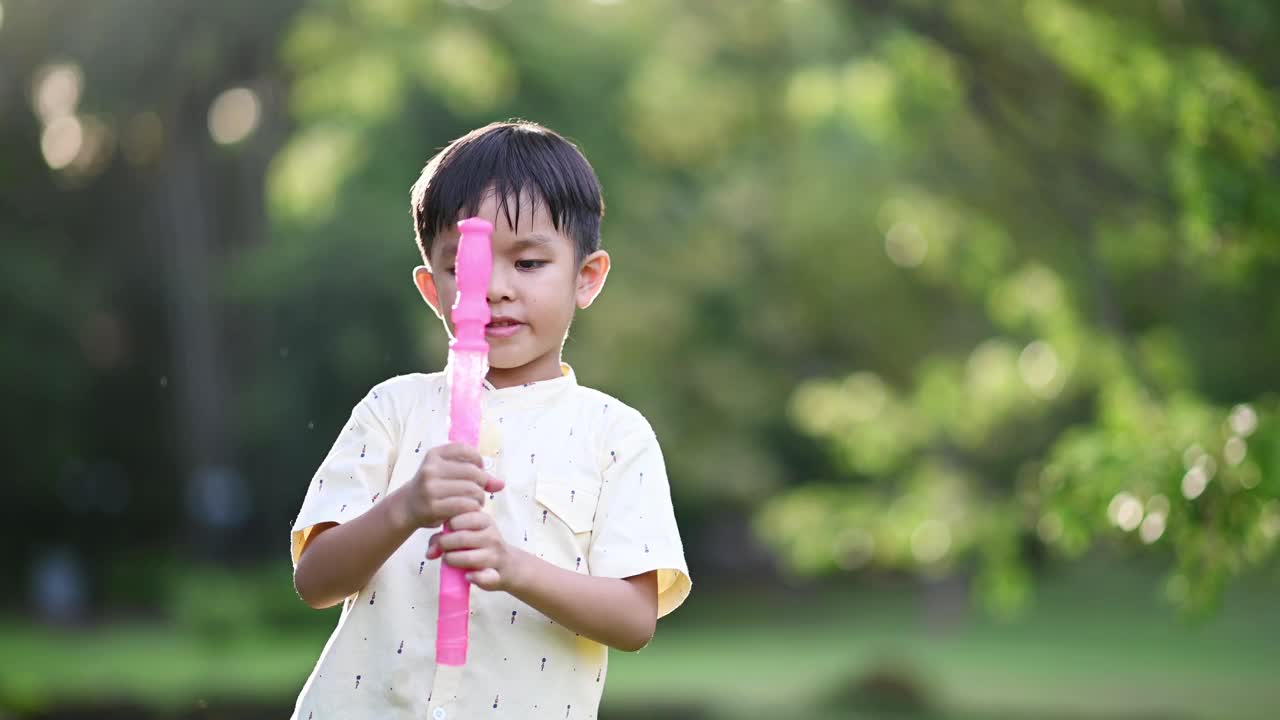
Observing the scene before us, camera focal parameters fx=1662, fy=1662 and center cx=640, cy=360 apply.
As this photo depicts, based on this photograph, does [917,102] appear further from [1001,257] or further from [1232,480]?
[1232,480]

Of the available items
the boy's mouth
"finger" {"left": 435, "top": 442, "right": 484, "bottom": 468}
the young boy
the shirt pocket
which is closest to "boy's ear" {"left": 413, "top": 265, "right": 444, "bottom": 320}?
the young boy

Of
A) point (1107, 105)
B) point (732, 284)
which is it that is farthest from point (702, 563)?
point (1107, 105)

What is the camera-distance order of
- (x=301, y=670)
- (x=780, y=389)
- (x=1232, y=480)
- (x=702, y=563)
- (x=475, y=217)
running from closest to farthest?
(x=475, y=217), (x=1232, y=480), (x=301, y=670), (x=780, y=389), (x=702, y=563)

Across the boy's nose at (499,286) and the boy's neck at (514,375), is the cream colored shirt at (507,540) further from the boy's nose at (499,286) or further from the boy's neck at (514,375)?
the boy's nose at (499,286)

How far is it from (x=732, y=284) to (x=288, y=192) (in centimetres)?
795

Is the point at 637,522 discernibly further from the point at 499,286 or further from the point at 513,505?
the point at 499,286

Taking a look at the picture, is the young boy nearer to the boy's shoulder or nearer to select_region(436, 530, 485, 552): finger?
the boy's shoulder

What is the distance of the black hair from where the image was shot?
2.50 m

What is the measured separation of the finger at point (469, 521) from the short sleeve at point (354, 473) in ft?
1.08

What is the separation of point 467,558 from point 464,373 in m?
0.25

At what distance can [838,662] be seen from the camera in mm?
21469

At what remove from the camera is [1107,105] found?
28.3ft

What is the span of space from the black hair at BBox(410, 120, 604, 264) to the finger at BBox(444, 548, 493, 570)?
52cm

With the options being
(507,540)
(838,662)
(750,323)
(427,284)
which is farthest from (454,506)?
(838,662)
